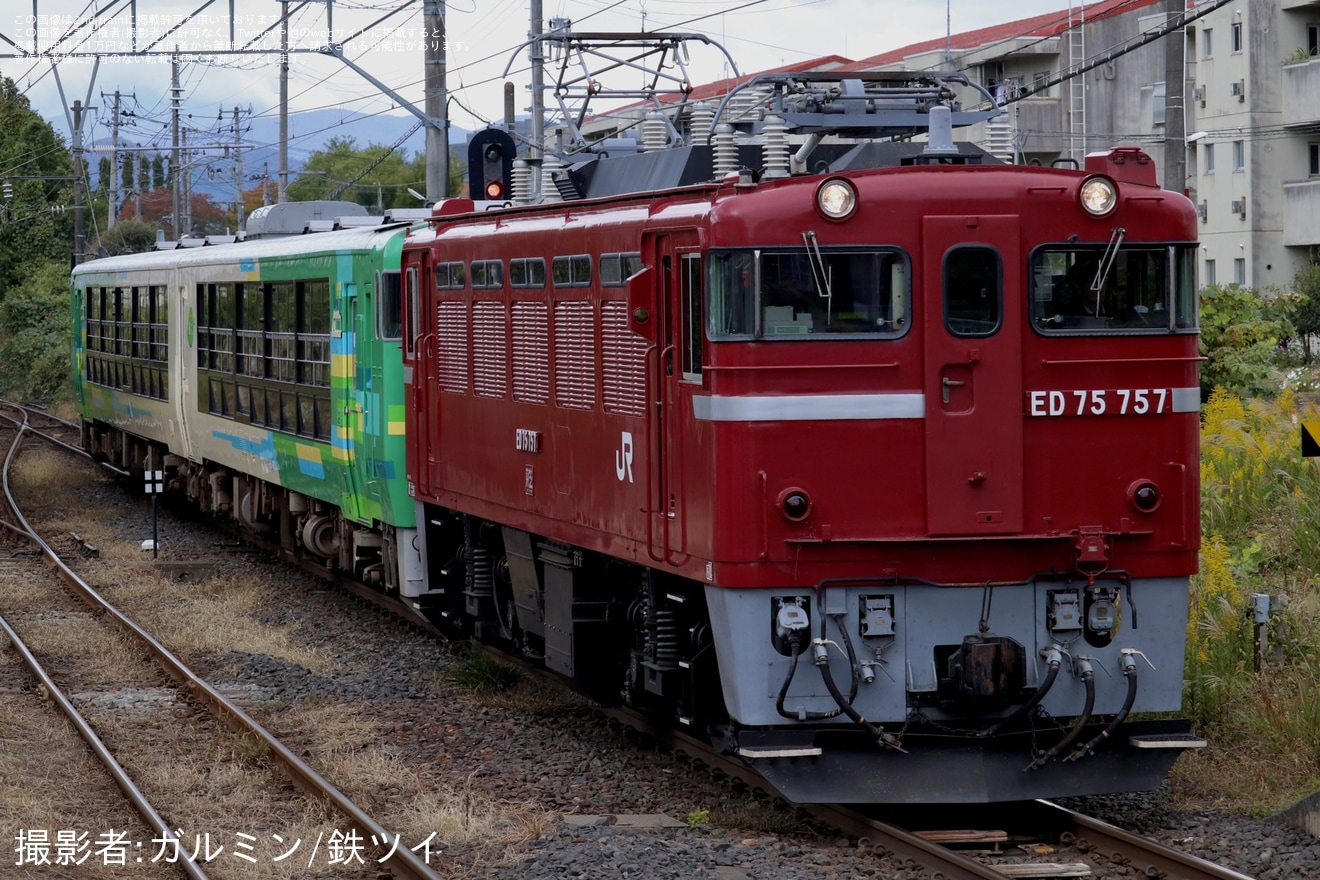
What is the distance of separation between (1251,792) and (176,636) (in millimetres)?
8675

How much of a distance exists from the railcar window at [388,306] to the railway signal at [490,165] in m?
1.07

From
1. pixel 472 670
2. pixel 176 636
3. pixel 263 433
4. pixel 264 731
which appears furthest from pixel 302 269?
pixel 264 731

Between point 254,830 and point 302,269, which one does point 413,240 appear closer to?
point 302,269

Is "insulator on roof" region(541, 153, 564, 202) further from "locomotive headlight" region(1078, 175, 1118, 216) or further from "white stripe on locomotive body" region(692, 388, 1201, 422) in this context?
"locomotive headlight" region(1078, 175, 1118, 216)

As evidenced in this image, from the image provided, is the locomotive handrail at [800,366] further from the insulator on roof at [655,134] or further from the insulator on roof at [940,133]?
the insulator on roof at [655,134]

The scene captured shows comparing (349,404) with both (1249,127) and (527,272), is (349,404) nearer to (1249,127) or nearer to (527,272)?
(527,272)

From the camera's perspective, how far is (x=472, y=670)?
12617mm

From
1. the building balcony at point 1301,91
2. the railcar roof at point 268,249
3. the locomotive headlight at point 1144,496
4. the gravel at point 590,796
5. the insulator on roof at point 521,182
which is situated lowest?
the gravel at point 590,796

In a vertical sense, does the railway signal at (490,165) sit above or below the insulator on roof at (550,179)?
above

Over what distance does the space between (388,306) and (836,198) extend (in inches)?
247

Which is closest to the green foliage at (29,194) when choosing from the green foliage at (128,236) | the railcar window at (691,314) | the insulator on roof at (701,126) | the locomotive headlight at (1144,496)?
the green foliage at (128,236)

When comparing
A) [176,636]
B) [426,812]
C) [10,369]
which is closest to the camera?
[426,812]

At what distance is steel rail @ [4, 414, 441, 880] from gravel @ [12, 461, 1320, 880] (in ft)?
0.75

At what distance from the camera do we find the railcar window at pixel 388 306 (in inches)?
541
